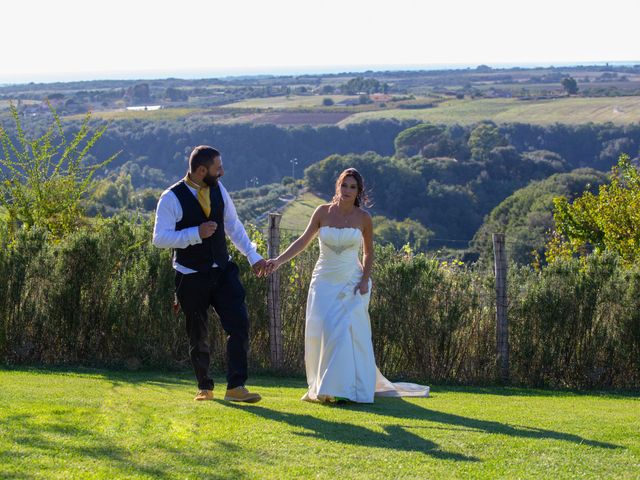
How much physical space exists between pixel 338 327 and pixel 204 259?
1.45 m

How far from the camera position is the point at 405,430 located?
6.68m

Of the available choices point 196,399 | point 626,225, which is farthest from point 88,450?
point 626,225

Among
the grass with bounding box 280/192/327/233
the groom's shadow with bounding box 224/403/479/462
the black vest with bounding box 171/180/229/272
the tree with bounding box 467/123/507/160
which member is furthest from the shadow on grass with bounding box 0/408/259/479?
the tree with bounding box 467/123/507/160

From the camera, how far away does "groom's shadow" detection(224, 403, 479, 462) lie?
606 centimetres

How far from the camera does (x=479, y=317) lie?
10602mm

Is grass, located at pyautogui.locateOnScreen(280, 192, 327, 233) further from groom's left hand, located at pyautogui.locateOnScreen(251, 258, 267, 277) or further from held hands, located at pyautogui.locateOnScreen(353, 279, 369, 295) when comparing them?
groom's left hand, located at pyautogui.locateOnScreen(251, 258, 267, 277)

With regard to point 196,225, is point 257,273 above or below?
below

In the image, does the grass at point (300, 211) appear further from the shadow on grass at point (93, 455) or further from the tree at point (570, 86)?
the tree at point (570, 86)

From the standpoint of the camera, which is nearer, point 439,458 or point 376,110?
point 439,458

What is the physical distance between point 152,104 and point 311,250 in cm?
15212

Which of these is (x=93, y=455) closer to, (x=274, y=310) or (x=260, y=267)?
(x=260, y=267)

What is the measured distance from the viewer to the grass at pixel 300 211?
5728 centimetres

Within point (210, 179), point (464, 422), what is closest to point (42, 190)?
point (210, 179)

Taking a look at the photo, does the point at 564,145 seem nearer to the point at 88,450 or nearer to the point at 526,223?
the point at 526,223
